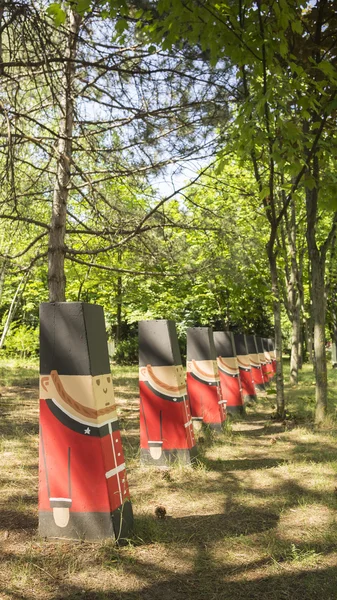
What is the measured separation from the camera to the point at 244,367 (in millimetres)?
12000

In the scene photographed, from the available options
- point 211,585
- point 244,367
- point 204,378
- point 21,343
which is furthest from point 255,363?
point 21,343

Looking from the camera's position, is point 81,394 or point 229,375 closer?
point 81,394

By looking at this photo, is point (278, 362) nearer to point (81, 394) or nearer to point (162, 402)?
point (162, 402)

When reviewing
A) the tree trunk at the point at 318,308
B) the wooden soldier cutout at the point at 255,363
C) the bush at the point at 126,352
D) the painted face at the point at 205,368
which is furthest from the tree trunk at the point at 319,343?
the bush at the point at 126,352

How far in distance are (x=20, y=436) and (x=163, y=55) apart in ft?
17.9

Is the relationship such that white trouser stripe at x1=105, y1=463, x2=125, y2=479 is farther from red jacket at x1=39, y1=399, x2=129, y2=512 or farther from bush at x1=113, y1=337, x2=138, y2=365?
bush at x1=113, y1=337, x2=138, y2=365

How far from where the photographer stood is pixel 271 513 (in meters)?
4.53

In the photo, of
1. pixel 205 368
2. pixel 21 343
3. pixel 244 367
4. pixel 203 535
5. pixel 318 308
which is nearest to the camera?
pixel 203 535

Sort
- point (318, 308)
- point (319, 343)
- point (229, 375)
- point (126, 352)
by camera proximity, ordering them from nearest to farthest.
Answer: point (319, 343) < point (318, 308) < point (229, 375) < point (126, 352)

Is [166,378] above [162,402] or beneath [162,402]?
above

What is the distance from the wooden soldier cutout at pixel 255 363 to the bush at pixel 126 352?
10087mm

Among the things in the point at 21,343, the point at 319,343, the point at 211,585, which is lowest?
the point at 211,585

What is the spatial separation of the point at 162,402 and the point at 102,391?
2.36 meters

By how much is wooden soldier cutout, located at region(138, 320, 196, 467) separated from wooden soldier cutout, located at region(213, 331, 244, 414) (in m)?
3.88
